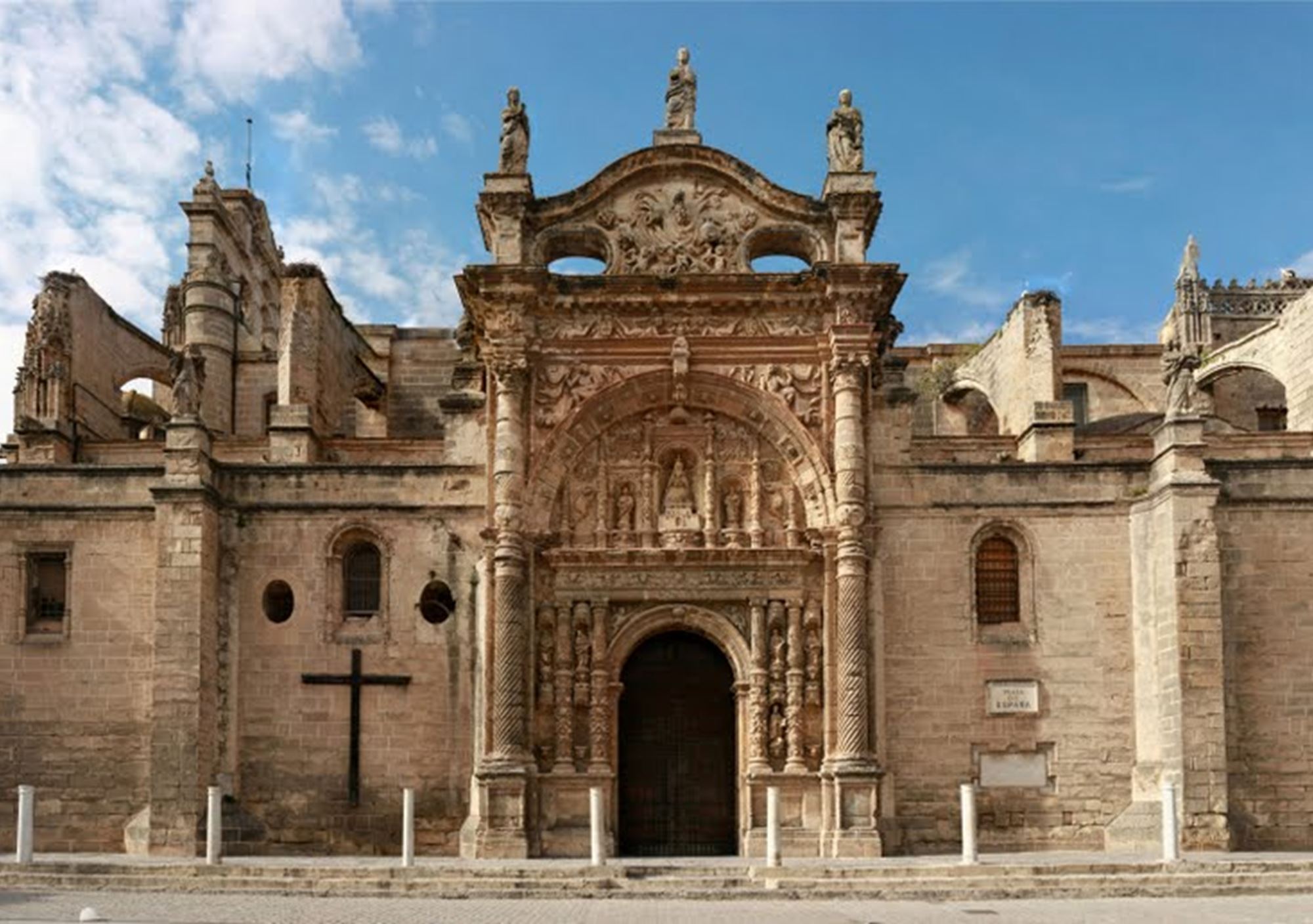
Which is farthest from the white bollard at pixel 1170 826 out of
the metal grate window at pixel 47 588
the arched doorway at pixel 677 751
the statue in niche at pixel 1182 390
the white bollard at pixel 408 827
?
the metal grate window at pixel 47 588

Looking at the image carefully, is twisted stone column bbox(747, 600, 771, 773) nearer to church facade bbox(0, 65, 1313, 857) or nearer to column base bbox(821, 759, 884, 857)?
church facade bbox(0, 65, 1313, 857)

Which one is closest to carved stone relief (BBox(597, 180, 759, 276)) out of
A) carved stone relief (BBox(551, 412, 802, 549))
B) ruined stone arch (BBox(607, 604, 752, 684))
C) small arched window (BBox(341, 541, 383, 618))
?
carved stone relief (BBox(551, 412, 802, 549))

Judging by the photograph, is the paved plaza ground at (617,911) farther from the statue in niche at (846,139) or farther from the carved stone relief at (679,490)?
the statue in niche at (846,139)

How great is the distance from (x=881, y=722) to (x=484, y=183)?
11084 mm

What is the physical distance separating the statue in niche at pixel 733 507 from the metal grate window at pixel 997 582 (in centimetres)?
398

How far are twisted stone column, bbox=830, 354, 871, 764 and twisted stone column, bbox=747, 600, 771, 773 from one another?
118cm

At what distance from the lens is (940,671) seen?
25.6 m

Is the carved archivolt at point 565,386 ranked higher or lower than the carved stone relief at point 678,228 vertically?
lower

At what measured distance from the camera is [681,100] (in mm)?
27609

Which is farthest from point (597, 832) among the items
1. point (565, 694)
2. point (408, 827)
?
point (565, 694)

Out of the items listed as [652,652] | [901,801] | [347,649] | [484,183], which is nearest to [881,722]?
[901,801]

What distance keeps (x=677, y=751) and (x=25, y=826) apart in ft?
32.6

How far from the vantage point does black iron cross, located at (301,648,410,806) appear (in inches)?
1010

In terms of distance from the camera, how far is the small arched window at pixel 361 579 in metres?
26.5
